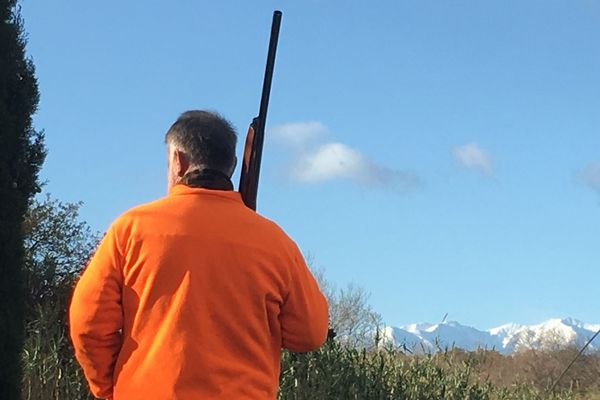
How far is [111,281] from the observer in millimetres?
2898

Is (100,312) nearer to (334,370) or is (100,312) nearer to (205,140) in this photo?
(205,140)

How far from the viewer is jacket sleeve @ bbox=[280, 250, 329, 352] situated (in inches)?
119

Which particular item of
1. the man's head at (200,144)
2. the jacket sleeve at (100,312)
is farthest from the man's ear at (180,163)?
the jacket sleeve at (100,312)

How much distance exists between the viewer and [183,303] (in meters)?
2.86

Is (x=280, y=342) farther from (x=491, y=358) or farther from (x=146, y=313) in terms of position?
(x=491, y=358)

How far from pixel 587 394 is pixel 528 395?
5378 mm

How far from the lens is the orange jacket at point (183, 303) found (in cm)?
285

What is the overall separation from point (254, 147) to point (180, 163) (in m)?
0.90

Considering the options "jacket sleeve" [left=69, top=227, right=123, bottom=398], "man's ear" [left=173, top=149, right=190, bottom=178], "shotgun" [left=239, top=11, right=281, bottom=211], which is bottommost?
"jacket sleeve" [left=69, top=227, right=123, bottom=398]

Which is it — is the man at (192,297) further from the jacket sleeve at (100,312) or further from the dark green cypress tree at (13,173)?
the dark green cypress tree at (13,173)

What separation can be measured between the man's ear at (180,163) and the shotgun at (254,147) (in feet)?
2.27

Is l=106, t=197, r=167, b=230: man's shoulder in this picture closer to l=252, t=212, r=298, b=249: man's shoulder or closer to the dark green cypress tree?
l=252, t=212, r=298, b=249: man's shoulder

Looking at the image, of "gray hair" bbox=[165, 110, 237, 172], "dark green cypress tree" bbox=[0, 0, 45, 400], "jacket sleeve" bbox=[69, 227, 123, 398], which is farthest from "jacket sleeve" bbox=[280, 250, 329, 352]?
"dark green cypress tree" bbox=[0, 0, 45, 400]

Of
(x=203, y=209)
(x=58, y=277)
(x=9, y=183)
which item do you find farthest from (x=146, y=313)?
(x=58, y=277)
